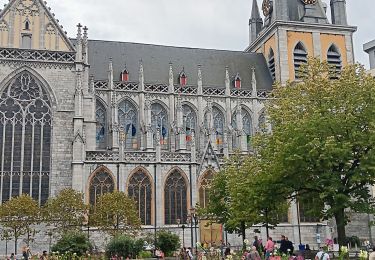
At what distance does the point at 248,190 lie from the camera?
25312mm

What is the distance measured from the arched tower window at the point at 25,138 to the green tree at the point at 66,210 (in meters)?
3.59

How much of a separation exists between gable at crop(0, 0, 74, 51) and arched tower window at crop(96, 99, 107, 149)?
720 centimetres

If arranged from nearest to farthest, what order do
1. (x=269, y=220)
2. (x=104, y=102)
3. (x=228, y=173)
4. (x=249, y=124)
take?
(x=269, y=220) < (x=228, y=173) < (x=104, y=102) < (x=249, y=124)

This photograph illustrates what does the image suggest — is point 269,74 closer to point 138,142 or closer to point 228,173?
point 138,142

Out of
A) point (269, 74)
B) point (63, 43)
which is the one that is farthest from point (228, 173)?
point (269, 74)

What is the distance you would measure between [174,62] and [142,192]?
58.4ft

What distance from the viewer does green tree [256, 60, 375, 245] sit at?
2242cm

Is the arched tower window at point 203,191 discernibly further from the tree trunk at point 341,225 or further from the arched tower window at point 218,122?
the tree trunk at point 341,225

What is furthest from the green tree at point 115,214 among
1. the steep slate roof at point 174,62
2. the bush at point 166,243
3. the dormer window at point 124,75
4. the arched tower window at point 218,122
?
the arched tower window at point 218,122

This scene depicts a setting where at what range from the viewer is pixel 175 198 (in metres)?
38.1

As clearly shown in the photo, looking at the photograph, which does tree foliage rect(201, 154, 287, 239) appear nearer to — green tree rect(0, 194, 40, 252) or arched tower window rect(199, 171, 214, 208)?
arched tower window rect(199, 171, 214, 208)

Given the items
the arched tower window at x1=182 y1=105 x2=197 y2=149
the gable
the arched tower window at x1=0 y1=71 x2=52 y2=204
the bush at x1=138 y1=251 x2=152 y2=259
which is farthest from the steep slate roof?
the bush at x1=138 y1=251 x2=152 y2=259

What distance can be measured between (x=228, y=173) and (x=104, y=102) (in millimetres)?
18045

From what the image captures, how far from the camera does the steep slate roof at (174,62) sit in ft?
158
